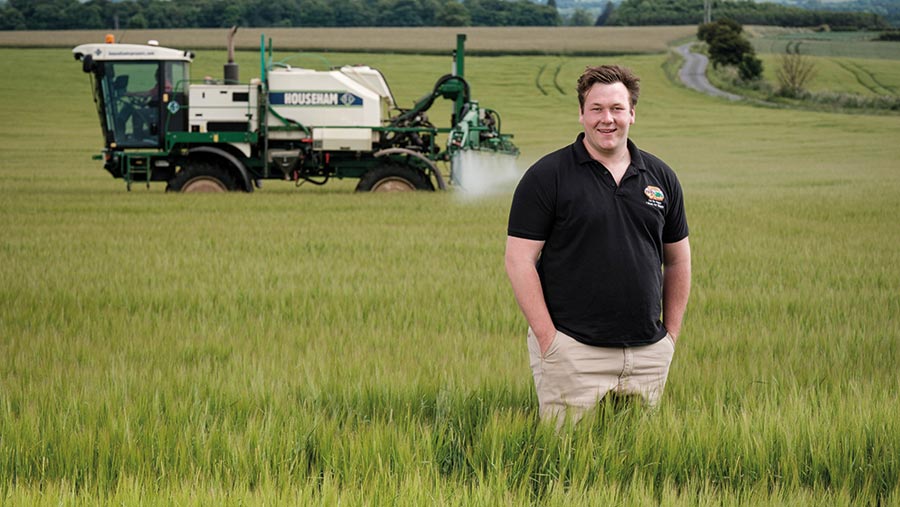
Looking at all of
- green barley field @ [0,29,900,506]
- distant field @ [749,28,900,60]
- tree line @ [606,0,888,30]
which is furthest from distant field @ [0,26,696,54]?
green barley field @ [0,29,900,506]

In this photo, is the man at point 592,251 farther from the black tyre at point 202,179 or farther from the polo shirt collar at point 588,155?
the black tyre at point 202,179

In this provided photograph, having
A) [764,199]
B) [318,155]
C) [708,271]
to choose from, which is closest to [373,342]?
[708,271]

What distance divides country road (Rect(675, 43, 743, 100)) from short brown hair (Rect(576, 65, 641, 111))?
7208 cm

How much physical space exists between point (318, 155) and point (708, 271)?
11.3 m

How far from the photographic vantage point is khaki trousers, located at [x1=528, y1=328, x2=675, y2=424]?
4.74 meters

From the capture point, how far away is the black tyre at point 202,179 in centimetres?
2166

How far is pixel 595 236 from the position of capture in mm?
4691

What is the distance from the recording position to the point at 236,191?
21828 millimetres

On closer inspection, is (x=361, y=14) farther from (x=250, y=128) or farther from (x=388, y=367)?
(x=388, y=367)

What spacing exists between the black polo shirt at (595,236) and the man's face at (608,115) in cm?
12

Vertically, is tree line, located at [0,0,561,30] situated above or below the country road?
above

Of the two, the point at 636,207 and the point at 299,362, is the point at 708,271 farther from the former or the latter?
the point at 636,207

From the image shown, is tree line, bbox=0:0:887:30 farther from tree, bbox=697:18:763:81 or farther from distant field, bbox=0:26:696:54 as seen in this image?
tree, bbox=697:18:763:81

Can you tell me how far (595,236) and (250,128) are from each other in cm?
1749
